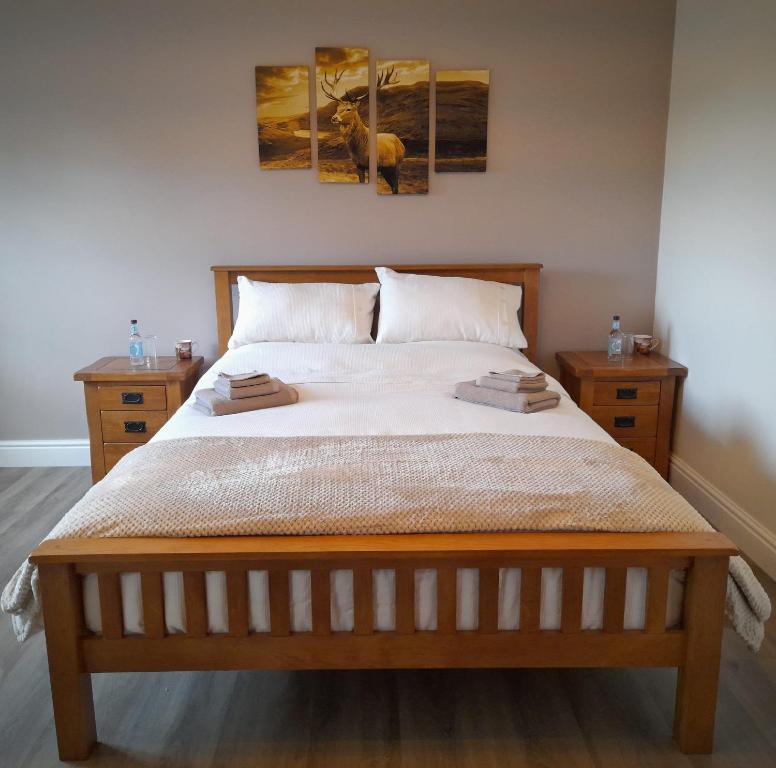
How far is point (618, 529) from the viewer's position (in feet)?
5.53

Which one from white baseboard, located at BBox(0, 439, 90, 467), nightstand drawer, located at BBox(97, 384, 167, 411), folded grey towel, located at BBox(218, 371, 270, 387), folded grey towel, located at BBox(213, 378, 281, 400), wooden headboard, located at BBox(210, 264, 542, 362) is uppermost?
wooden headboard, located at BBox(210, 264, 542, 362)

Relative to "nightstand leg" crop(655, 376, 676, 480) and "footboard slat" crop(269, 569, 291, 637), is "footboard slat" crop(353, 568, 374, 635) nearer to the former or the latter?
"footboard slat" crop(269, 569, 291, 637)

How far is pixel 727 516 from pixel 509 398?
3.71 feet

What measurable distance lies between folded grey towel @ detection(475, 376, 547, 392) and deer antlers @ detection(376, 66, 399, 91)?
1653mm

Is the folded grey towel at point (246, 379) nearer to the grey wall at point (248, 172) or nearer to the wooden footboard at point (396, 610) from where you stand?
the wooden footboard at point (396, 610)

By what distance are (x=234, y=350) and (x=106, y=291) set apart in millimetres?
889

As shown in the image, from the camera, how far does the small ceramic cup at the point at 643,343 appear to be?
355 centimetres

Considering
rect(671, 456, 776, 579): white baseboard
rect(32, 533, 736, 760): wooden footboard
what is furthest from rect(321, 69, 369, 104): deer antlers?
rect(32, 533, 736, 760): wooden footboard

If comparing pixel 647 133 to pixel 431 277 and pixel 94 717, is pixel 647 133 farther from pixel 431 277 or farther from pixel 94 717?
pixel 94 717

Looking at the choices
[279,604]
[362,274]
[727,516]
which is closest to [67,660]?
[279,604]

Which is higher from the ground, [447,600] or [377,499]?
[377,499]

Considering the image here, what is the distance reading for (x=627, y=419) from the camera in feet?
11.0

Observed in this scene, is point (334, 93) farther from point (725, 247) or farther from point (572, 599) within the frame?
point (572, 599)

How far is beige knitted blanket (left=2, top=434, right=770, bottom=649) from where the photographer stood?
168cm
